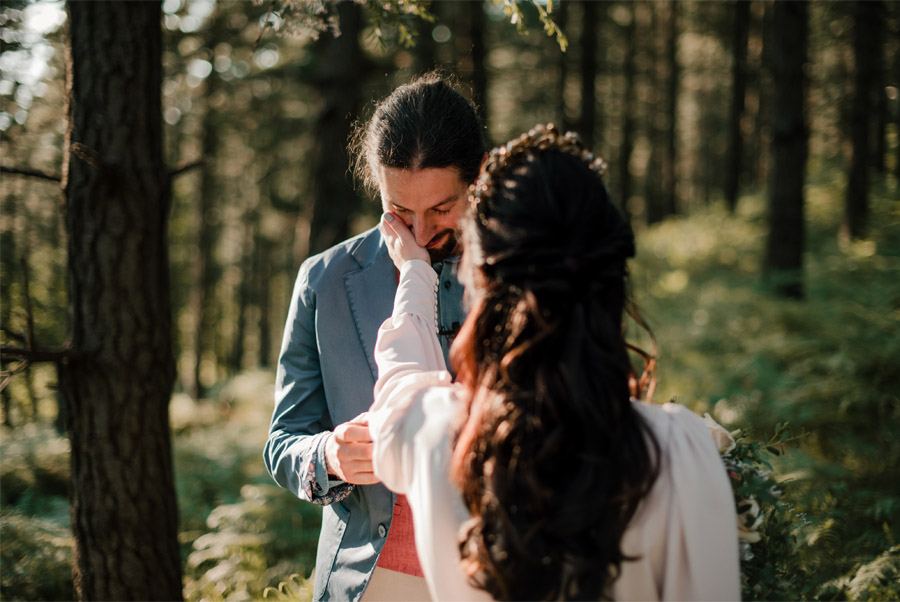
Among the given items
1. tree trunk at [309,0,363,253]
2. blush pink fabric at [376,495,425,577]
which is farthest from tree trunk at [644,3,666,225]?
blush pink fabric at [376,495,425,577]

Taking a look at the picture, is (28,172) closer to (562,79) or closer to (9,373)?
(9,373)

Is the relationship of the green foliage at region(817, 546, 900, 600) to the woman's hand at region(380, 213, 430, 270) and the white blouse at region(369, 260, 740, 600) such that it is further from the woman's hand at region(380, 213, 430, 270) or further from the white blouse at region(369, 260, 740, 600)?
the woman's hand at region(380, 213, 430, 270)

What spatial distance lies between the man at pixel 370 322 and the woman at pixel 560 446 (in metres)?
0.71

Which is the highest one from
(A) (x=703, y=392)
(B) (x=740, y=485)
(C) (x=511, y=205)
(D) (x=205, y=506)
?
(C) (x=511, y=205)

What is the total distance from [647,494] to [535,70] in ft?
58.8

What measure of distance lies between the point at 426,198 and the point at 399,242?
0.73 ft

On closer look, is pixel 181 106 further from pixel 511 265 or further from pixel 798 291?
pixel 511 265

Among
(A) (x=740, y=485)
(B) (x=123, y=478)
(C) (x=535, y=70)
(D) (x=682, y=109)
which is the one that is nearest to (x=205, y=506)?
(B) (x=123, y=478)

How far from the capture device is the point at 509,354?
1646 millimetres

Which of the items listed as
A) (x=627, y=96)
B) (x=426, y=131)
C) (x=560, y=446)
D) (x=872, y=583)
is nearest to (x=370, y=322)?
(x=426, y=131)

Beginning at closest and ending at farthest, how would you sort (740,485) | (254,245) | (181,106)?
(740,485) → (181,106) → (254,245)

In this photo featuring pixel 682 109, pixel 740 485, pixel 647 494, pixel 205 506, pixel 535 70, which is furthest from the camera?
pixel 682 109

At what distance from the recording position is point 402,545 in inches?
95.0

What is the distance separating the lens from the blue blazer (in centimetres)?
241
